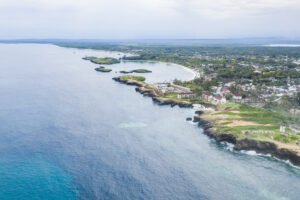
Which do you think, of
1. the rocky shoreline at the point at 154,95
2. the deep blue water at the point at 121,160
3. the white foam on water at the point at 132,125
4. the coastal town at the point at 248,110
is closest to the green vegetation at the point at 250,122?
the coastal town at the point at 248,110

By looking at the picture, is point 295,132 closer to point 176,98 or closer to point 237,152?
point 237,152

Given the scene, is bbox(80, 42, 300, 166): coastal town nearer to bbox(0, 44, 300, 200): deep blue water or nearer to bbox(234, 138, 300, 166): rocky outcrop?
bbox(234, 138, 300, 166): rocky outcrop

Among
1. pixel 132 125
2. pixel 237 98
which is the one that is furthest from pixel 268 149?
pixel 237 98

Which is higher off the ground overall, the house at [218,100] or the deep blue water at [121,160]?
the house at [218,100]

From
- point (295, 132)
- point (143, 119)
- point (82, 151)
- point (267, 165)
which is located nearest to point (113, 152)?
point (82, 151)

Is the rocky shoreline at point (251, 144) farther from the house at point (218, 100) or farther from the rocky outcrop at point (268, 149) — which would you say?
the house at point (218, 100)

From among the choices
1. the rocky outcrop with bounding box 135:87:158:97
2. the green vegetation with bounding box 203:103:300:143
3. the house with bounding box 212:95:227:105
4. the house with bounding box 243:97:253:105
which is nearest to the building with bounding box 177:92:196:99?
the rocky outcrop with bounding box 135:87:158:97
